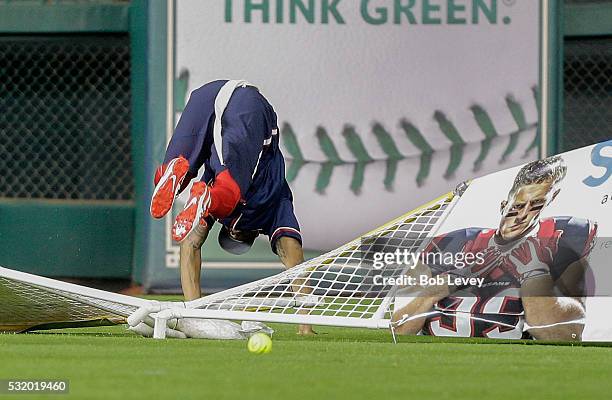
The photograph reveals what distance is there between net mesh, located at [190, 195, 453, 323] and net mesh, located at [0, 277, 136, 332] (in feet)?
1.56

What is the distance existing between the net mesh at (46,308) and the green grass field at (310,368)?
0.13 metres

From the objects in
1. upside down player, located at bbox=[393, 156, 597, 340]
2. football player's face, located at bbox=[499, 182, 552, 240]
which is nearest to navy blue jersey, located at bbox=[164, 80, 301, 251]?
upside down player, located at bbox=[393, 156, 597, 340]

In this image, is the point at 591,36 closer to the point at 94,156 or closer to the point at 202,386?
the point at 94,156

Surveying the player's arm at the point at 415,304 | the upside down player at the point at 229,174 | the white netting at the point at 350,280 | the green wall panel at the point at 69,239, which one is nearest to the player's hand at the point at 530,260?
the player's arm at the point at 415,304

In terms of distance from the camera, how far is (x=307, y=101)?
37.3 feet

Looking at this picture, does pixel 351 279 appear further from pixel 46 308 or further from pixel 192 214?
pixel 46 308

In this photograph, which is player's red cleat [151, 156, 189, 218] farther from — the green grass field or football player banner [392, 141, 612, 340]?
football player banner [392, 141, 612, 340]

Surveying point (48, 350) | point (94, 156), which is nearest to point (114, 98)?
point (94, 156)

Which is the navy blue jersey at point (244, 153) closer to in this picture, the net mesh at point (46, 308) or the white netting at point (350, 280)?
the white netting at point (350, 280)

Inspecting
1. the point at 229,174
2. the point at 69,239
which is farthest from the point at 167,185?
the point at 69,239

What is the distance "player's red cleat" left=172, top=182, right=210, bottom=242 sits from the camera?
23.6 feet

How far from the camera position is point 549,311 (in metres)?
6.80

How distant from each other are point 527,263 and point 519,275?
0.07 meters

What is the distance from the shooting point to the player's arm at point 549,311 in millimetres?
6758
